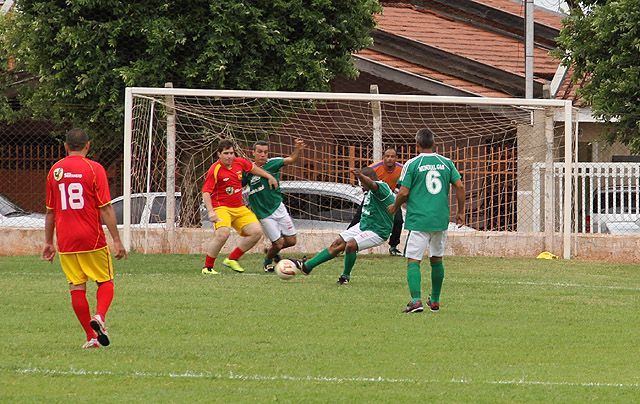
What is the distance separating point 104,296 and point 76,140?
1226 mm

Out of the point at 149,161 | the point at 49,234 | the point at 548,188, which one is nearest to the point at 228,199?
the point at 149,161

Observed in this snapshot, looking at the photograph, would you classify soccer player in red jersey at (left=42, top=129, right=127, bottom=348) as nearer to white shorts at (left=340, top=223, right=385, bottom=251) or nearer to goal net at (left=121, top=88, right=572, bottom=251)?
white shorts at (left=340, top=223, right=385, bottom=251)

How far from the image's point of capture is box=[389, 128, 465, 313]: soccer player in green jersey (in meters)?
12.6

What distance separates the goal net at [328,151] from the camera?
68.3 ft

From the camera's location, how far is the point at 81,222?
10.1 meters

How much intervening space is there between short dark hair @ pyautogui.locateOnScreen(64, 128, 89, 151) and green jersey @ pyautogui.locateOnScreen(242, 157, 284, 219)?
6946 millimetres

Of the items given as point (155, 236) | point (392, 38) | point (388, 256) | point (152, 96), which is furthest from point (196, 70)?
point (392, 38)

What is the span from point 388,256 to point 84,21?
660cm

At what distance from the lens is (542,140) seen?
→ 2144 centimetres

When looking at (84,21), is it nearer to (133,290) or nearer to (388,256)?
(388,256)

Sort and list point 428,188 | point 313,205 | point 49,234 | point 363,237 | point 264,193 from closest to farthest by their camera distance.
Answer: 1. point 49,234
2. point 428,188
3. point 363,237
4. point 264,193
5. point 313,205

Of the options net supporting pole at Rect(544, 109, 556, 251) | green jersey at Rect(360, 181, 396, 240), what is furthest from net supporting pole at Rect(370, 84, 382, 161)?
green jersey at Rect(360, 181, 396, 240)

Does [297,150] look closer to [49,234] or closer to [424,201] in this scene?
[424,201]

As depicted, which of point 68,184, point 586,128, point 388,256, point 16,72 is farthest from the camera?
point 586,128
